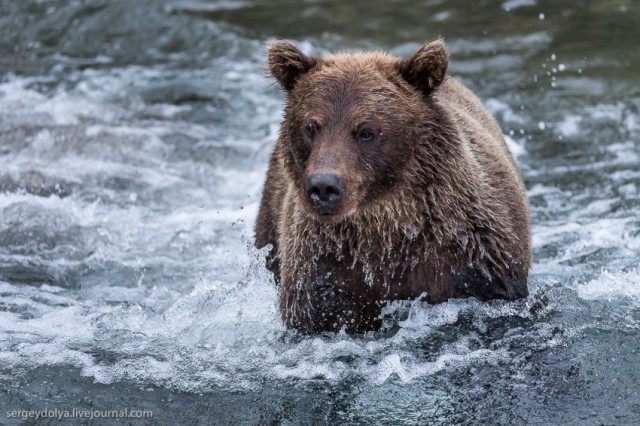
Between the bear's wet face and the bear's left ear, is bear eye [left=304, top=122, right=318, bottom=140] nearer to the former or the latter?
the bear's wet face

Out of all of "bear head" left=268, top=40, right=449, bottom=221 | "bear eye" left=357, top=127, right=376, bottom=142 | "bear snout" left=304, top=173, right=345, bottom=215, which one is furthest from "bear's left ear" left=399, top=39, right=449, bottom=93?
"bear snout" left=304, top=173, right=345, bottom=215

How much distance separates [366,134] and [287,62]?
83 centimetres

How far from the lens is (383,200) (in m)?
6.64

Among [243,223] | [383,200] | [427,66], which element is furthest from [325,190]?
[243,223]

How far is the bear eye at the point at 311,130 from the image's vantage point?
259 inches

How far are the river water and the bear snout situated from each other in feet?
3.77

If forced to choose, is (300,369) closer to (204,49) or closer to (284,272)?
(284,272)

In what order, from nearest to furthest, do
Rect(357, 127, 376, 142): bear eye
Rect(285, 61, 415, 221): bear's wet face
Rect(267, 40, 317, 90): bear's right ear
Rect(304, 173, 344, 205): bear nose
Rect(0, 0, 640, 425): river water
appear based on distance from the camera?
1. Rect(304, 173, 344, 205): bear nose
2. Rect(285, 61, 415, 221): bear's wet face
3. Rect(357, 127, 376, 142): bear eye
4. Rect(0, 0, 640, 425): river water
5. Rect(267, 40, 317, 90): bear's right ear

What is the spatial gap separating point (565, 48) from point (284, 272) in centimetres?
765

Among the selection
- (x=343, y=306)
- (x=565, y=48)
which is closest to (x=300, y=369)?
(x=343, y=306)

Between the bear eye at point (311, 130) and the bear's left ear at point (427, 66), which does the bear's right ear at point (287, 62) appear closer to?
the bear eye at point (311, 130)

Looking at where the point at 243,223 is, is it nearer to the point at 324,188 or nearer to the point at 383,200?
the point at 383,200

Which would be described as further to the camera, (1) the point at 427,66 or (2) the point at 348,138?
(1) the point at 427,66

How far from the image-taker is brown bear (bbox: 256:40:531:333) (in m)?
6.52
